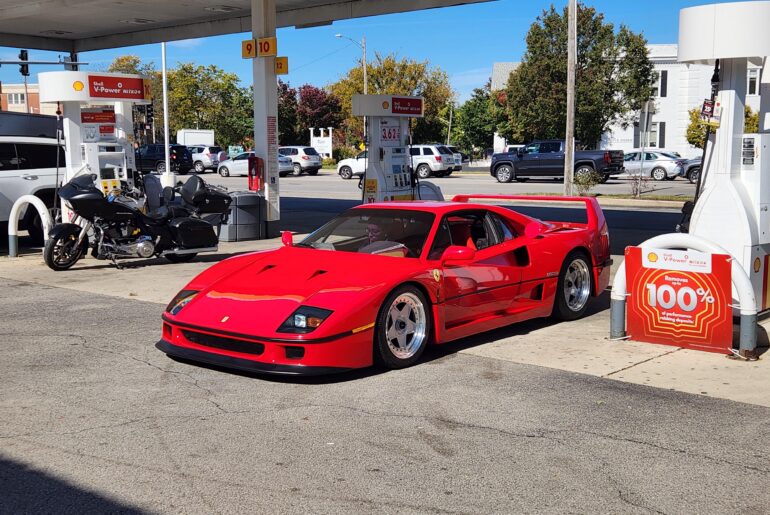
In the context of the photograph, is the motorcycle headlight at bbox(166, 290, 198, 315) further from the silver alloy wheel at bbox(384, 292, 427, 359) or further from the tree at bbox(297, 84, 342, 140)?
the tree at bbox(297, 84, 342, 140)

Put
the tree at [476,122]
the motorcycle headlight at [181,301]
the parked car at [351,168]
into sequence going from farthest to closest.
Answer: the tree at [476,122]
the parked car at [351,168]
the motorcycle headlight at [181,301]

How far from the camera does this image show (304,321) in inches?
235

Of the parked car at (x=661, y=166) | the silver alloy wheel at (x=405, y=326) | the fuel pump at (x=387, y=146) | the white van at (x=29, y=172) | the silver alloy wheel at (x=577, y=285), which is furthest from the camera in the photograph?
the parked car at (x=661, y=166)

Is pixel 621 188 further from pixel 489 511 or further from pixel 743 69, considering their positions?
pixel 489 511

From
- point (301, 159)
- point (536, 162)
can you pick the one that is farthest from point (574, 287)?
point (301, 159)

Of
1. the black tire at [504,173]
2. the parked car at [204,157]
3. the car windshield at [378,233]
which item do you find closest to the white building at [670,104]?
the black tire at [504,173]

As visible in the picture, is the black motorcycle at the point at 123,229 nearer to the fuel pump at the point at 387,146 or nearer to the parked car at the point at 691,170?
the fuel pump at the point at 387,146

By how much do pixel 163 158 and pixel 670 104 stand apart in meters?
31.5

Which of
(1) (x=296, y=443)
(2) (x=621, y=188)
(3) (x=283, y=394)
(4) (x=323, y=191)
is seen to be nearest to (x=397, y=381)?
(3) (x=283, y=394)

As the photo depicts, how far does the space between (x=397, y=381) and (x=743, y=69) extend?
4811 millimetres

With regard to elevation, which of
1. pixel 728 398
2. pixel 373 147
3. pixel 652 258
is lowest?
pixel 728 398

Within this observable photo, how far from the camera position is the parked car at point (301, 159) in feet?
155

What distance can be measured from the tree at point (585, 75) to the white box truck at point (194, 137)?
68.2ft

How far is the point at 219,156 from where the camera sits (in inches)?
1996
